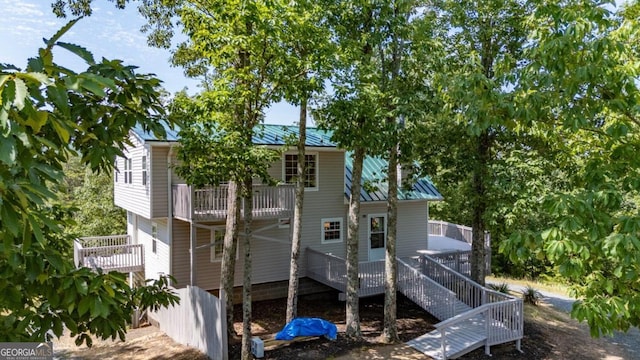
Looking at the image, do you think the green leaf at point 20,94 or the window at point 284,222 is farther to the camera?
the window at point 284,222

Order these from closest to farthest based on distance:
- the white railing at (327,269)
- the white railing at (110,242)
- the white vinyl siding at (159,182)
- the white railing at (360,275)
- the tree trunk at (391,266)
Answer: the tree trunk at (391,266) < the white vinyl siding at (159,182) < the white railing at (360,275) < the white railing at (327,269) < the white railing at (110,242)

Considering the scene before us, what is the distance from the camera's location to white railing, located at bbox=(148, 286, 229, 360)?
10047mm

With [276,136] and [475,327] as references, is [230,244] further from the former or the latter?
[475,327]

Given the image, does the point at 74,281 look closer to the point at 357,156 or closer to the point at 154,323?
the point at 357,156

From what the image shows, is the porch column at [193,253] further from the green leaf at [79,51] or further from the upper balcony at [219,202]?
the green leaf at [79,51]

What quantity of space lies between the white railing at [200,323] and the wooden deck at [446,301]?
196 inches

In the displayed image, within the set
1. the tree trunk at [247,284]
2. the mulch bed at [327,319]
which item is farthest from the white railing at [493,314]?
the tree trunk at [247,284]

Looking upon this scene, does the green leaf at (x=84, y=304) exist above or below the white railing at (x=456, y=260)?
above

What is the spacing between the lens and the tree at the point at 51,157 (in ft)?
5.54

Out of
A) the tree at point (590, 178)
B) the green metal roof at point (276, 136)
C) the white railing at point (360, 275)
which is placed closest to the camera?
the tree at point (590, 178)

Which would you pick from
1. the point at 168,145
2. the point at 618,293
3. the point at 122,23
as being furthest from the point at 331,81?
the point at 618,293

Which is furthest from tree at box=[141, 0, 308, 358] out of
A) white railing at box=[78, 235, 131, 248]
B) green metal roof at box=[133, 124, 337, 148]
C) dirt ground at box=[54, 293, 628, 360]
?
white railing at box=[78, 235, 131, 248]

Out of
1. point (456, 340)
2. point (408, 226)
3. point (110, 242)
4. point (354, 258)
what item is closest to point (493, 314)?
point (456, 340)

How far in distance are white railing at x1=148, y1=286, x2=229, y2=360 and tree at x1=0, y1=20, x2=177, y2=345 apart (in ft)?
22.4
